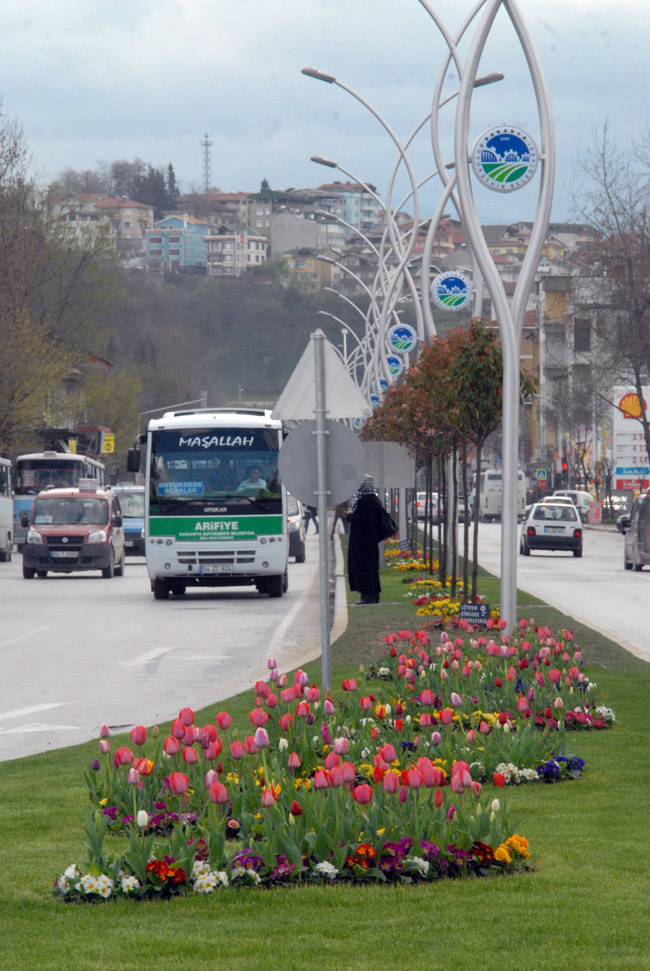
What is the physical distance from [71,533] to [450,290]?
10.4 metres

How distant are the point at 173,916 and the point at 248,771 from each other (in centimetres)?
141

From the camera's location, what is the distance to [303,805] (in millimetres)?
6180

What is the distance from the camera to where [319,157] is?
40156 millimetres

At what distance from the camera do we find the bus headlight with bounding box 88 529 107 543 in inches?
1374

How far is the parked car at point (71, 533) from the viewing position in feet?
115

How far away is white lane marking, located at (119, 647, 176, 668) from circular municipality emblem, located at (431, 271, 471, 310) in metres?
12.3

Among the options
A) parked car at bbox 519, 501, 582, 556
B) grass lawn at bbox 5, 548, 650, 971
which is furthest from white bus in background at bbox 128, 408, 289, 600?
parked car at bbox 519, 501, 582, 556

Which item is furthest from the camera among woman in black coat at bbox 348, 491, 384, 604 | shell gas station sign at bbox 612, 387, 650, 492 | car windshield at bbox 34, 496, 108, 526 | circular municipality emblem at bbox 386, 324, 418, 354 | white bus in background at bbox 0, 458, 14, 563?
shell gas station sign at bbox 612, 387, 650, 492

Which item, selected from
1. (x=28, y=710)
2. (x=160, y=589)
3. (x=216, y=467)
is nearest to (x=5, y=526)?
(x=160, y=589)

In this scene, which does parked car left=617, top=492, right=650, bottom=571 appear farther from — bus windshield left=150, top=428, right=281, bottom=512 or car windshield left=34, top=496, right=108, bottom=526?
bus windshield left=150, top=428, right=281, bottom=512

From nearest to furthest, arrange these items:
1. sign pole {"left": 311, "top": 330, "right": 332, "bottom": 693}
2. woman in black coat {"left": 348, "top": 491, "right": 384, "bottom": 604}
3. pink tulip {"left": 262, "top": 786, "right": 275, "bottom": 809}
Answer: pink tulip {"left": 262, "top": 786, "right": 275, "bottom": 809} < sign pole {"left": 311, "top": 330, "right": 332, "bottom": 693} < woman in black coat {"left": 348, "top": 491, "right": 384, "bottom": 604}

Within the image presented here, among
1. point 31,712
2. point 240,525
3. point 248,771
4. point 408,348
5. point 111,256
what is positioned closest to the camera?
point 248,771

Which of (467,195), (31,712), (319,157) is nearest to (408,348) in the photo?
(319,157)

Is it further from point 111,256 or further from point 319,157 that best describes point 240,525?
point 111,256
